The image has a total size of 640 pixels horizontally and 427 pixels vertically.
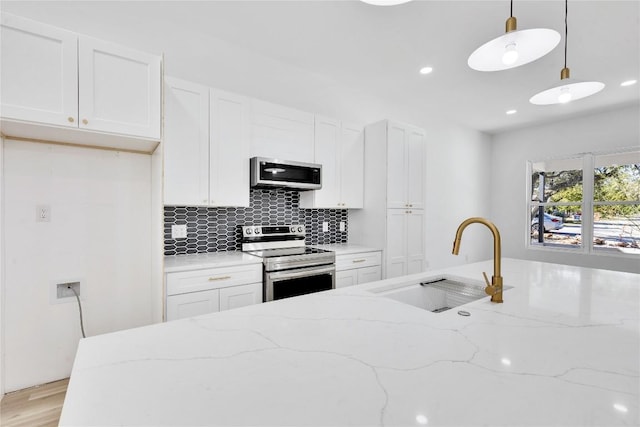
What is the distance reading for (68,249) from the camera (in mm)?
2104

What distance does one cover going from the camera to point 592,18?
246 centimetres

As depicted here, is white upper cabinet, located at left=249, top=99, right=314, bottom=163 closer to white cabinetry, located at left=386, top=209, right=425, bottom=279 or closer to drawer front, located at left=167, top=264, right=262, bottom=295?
drawer front, located at left=167, top=264, right=262, bottom=295

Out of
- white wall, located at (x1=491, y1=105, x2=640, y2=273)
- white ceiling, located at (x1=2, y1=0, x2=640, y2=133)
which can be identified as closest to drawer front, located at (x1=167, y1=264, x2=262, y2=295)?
white ceiling, located at (x1=2, y1=0, x2=640, y2=133)

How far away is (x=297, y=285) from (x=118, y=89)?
1.92 meters

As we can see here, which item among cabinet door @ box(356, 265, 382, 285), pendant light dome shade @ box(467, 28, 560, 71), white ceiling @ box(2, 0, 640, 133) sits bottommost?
cabinet door @ box(356, 265, 382, 285)

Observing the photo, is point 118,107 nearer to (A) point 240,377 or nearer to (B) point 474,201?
(A) point 240,377

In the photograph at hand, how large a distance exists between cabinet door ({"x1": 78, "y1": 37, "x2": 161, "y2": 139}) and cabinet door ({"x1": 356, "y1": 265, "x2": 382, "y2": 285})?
87.9 inches

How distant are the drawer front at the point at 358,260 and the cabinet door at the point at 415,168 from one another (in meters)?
0.80

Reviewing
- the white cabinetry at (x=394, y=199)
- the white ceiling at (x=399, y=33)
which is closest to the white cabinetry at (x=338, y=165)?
the white cabinetry at (x=394, y=199)

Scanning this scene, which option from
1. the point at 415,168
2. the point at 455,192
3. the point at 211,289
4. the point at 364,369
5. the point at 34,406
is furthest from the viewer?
the point at 455,192

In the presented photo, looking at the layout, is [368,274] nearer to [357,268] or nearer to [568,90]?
[357,268]

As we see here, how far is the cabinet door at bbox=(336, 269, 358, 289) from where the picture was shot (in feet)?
9.59

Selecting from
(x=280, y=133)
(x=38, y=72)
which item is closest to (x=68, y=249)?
(x=38, y=72)

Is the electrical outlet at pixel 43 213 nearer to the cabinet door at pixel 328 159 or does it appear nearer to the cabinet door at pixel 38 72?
the cabinet door at pixel 38 72
